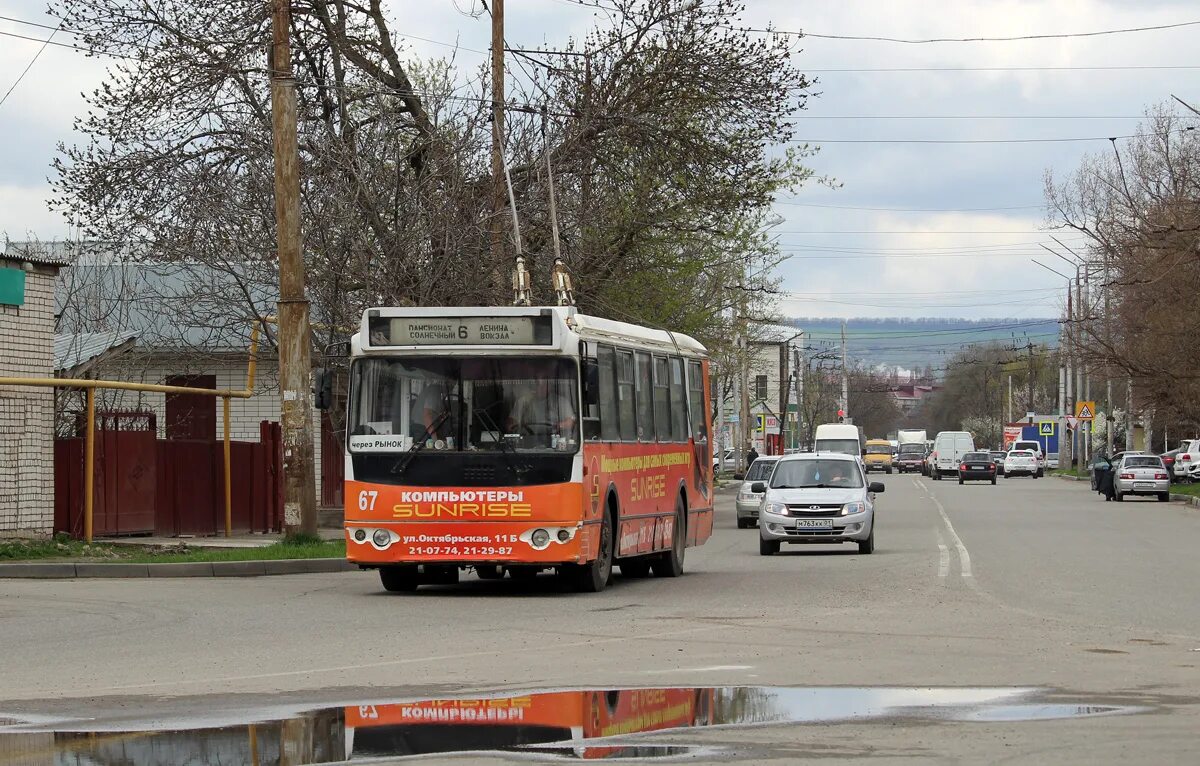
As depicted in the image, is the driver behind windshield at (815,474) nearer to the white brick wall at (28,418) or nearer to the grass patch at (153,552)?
the grass patch at (153,552)

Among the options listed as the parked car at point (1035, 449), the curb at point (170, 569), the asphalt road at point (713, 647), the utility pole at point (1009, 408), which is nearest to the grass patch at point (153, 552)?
the curb at point (170, 569)

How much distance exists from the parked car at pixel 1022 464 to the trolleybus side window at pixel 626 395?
79.4 m

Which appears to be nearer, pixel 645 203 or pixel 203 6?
pixel 203 6

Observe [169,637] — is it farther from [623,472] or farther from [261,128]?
[261,128]

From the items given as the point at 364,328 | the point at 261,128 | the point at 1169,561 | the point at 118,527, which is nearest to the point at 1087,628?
the point at 364,328

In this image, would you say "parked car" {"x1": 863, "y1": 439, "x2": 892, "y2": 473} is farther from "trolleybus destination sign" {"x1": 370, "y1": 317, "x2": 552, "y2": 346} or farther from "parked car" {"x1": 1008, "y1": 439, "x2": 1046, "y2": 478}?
"trolleybus destination sign" {"x1": 370, "y1": 317, "x2": 552, "y2": 346}

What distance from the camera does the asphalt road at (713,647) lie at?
29.8 feet

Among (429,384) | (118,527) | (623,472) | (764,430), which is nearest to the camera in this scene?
(429,384)

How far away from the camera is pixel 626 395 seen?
21.0 m

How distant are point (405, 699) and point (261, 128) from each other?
21779 millimetres

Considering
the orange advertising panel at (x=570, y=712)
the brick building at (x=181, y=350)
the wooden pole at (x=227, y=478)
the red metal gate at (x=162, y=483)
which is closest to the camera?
the orange advertising panel at (x=570, y=712)

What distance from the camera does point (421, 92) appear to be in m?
34.0

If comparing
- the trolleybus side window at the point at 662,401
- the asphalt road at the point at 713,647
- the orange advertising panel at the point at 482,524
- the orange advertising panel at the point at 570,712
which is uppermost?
the trolleybus side window at the point at 662,401

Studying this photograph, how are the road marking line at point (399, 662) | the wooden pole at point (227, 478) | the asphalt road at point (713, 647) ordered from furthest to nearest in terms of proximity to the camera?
the wooden pole at point (227, 478), the road marking line at point (399, 662), the asphalt road at point (713, 647)
